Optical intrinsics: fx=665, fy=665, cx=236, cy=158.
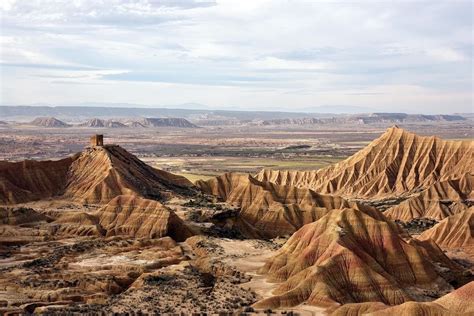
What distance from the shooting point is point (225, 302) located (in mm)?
75688

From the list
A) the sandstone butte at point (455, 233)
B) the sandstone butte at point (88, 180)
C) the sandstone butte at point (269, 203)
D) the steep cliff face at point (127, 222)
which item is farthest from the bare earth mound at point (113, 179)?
the sandstone butte at point (455, 233)

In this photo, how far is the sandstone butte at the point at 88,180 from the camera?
14425 centimetres

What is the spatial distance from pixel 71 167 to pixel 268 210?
4897 cm

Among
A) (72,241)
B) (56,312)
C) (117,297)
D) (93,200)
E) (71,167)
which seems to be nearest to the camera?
(56,312)

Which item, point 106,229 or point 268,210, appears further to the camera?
point 268,210

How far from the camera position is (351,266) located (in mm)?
80438

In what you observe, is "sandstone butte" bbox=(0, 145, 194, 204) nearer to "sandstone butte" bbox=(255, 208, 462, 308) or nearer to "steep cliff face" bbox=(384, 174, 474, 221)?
"steep cliff face" bbox=(384, 174, 474, 221)

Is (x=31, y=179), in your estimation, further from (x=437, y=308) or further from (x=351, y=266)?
(x=437, y=308)

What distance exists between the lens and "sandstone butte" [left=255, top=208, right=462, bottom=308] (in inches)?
2995

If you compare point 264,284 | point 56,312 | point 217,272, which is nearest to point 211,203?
point 217,272

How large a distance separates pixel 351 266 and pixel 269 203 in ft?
219

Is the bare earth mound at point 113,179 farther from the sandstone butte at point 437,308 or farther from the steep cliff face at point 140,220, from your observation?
the sandstone butte at point 437,308

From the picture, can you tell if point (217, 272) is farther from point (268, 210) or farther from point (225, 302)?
point (268, 210)

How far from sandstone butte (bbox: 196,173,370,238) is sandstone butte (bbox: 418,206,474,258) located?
16.8m
